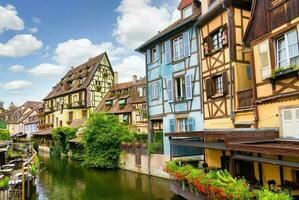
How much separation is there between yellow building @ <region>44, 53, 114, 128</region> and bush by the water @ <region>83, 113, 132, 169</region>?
17.2m

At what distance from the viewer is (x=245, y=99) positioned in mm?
13289

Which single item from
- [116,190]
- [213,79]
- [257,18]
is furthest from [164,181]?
[257,18]

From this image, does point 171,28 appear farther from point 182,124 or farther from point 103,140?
point 103,140

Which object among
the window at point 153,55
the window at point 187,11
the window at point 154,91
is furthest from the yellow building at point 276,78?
the window at point 153,55

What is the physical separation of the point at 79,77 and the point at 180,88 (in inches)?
1186

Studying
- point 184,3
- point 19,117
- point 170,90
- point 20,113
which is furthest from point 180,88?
point 20,113

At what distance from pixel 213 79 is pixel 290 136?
6.23 m

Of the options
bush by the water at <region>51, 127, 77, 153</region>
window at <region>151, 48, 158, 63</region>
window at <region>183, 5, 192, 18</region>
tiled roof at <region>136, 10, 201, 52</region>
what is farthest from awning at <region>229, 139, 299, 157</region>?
bush by the water at <region>51, 127, 77, 153</region>

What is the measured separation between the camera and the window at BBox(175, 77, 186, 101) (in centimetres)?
1873

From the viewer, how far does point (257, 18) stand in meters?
12.0

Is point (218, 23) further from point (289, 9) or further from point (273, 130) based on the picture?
point (273, 130)

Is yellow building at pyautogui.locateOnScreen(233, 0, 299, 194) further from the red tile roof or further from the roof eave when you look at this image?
the red tile roof

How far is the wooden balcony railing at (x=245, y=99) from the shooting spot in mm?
12953

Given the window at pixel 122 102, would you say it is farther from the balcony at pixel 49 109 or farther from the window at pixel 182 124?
the balcony at pixel 49 109
